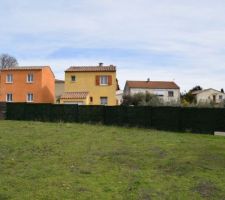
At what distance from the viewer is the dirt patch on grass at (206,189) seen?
32.7 ft

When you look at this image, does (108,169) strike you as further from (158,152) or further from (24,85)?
(24,85)

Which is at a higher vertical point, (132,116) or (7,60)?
(7,60)

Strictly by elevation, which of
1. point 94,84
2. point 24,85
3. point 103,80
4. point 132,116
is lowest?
point 132,116

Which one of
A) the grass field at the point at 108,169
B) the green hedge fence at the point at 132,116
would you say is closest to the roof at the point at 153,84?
the green hedge fence at the point at 132,116

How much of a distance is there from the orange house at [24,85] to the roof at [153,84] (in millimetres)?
30961

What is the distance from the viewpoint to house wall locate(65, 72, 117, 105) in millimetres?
52219

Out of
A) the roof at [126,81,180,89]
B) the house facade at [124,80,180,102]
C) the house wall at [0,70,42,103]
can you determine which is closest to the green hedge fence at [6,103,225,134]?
the house wall at [0,70,42,103]

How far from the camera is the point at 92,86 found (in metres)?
52.6

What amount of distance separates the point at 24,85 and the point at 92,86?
927 cm

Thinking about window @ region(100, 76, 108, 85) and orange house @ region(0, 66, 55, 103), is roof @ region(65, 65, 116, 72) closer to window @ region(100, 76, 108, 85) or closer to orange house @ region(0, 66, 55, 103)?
window @ region(100, 76, 108, 85)

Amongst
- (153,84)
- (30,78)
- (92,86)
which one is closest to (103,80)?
(92,86)

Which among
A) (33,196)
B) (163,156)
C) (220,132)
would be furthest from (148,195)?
(220,132)

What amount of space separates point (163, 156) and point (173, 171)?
2.81m

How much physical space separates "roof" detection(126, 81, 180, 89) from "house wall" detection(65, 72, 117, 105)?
31.5 metres
